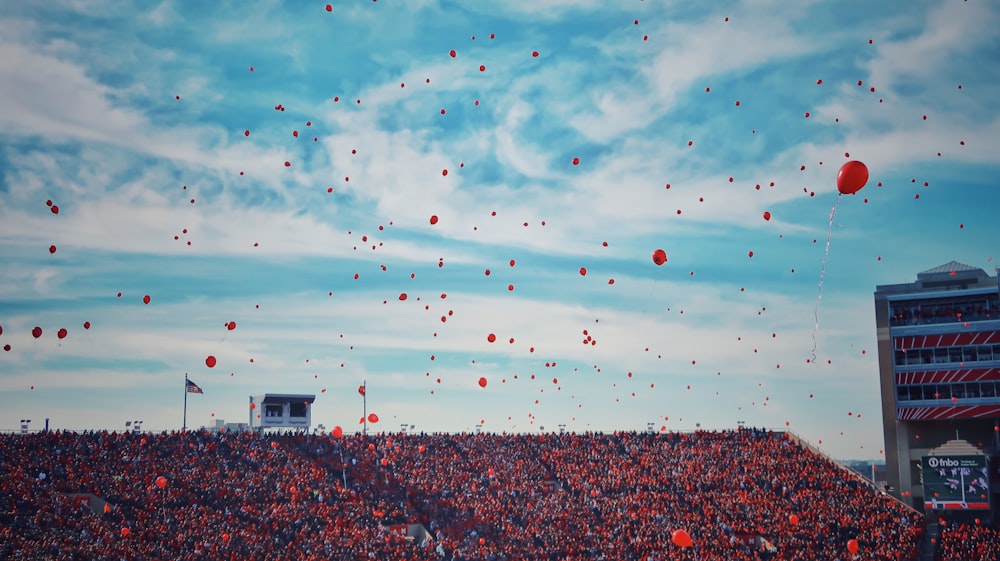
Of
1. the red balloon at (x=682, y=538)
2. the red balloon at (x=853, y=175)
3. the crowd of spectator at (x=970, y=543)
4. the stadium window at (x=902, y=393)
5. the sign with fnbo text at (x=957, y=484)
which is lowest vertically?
the crowd of spectator at (x=970, y=543)

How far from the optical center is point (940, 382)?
5009cm

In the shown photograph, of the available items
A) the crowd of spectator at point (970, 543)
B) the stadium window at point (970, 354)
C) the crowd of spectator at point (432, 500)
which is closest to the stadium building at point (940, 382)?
the stadium window at point (970, 354)

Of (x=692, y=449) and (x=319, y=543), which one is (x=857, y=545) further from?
(x=319, y=543)

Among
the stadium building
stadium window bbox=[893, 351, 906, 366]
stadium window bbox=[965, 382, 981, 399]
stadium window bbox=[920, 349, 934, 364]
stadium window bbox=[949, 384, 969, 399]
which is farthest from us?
stadium window bbox=[893, 351, 906, 366]

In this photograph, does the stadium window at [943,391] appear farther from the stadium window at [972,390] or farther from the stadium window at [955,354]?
the stadium window at [955,354]

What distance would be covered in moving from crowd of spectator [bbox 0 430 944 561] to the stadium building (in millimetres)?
3049

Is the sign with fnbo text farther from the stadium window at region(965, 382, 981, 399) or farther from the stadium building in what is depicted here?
the stadium window at region(965, 382, 981, 399)

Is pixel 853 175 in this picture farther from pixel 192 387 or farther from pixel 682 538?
pixel 192 387

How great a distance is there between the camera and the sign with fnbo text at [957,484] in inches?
1829

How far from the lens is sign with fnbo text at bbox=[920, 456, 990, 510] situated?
152 feet

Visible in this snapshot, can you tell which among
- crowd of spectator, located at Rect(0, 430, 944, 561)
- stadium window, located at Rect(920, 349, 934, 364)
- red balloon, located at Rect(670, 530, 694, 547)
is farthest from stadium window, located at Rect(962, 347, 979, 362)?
red balloon, located at Rect(670, 530, 694, 547)

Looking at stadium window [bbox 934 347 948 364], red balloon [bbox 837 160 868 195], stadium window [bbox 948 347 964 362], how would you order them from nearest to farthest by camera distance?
1. red balloon [bbox 837 160 868 195]
2. stadium window [bbox 948 347 964 362]
3. stadium window [bbox 934 347 948 364]

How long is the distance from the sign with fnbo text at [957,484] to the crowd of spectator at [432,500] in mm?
1561

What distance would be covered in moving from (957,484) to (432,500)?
26398 mm
